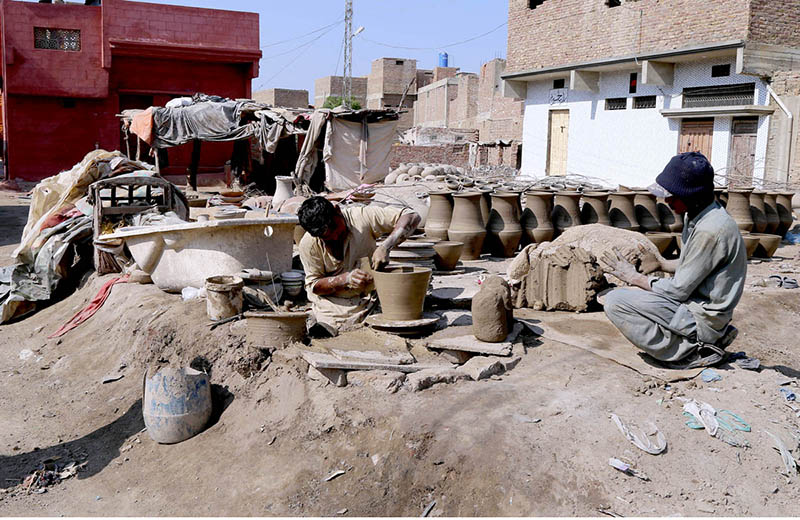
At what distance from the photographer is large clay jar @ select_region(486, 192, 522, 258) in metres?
8.23

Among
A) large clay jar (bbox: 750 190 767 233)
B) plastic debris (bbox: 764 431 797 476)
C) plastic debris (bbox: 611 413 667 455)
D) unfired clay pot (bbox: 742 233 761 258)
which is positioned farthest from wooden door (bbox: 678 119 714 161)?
plastic debris (bbox: 611 413 667 455)

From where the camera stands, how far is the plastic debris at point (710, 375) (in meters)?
4.18

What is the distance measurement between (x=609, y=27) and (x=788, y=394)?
638 inches

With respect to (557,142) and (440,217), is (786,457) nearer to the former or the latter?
(440,217)

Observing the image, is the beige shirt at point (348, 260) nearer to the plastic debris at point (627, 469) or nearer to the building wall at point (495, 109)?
the plastic debris at point (627, 469)

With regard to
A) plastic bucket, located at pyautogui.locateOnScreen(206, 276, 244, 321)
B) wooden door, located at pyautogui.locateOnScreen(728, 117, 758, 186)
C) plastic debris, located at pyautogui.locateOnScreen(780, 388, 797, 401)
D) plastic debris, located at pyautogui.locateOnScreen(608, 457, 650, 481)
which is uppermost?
wooden door, located at pyautogui.locateOnScreen(728, 117, 758, 186)

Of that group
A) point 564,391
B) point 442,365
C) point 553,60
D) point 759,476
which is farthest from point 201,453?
point 553,60

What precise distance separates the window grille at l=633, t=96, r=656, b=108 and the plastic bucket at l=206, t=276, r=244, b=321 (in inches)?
588

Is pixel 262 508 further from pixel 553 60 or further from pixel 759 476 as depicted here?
pixel 553 60

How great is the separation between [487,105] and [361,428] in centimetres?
2598

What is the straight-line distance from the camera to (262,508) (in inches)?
139

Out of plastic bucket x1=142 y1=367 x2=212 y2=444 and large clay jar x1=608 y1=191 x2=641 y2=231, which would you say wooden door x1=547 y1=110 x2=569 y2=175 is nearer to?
large clay jar x1=608 y1=191 x2=641 y2=231

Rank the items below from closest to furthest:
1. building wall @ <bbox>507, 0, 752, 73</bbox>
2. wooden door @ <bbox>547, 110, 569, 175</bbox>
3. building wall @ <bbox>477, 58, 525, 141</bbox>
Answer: building wall @ <bbox>507, 0, 752, 73</bbox> < wooden door @ <bbox>547, 110, 569, 175</bbox> < building wall @ <bbox>477, 58, 525, 141</bbox>

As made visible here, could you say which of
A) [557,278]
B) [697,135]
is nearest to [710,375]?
→ [557,278]
